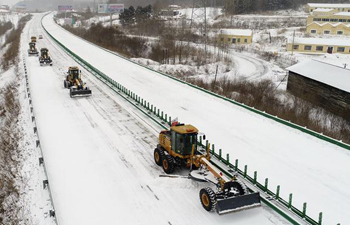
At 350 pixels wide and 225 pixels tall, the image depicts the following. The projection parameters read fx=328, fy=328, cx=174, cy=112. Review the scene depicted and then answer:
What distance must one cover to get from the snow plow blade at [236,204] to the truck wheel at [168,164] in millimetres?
3702

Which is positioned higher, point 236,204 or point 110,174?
point 236,204

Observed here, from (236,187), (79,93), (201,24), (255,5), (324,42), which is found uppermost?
(255,5)

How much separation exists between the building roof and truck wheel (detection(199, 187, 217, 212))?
22424mm

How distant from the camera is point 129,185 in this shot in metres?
14.7

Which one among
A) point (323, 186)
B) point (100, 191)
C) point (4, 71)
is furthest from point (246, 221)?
point (4, 71)

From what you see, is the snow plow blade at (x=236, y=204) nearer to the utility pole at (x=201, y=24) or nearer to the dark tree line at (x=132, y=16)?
the utility pole at (x=201, y=24)

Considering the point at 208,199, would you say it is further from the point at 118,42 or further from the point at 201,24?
the point at 201,24

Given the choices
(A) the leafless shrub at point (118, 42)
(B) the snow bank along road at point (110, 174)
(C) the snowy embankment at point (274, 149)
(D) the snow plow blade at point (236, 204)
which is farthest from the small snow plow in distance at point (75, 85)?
(A) the leafless shrub at point (118, 42)

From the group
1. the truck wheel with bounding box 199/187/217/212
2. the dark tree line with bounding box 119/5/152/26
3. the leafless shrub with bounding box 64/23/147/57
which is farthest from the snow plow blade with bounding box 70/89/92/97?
the dark tree line with bounding box 119/5/152/26

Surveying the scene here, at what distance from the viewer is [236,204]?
11.7 m

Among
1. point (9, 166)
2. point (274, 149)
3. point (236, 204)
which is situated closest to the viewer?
point (236, 204)

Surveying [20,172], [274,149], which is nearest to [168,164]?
Result: [274,149]

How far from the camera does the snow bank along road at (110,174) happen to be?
1252 centimetres

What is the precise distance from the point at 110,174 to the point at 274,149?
9147 mm
